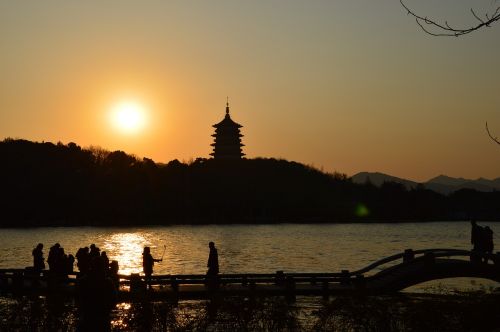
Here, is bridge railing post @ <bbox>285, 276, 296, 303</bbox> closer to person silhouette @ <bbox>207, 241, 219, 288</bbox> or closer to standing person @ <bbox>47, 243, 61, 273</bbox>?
person silhouette @ <bbox>207, 241, 219, 288</bbox>

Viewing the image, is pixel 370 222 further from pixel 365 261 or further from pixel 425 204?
pixel 365 261

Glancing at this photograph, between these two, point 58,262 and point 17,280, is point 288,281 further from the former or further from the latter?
point 17,280

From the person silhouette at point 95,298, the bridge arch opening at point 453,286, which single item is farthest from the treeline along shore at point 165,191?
the person silhouette at point 95,298

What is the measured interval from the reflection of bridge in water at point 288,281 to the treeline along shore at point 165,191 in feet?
366

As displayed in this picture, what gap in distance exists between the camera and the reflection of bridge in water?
77.8 ft

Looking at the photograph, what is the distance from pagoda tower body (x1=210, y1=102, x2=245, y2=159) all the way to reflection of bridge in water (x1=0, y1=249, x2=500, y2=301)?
13307cm

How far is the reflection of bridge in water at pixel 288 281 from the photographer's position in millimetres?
23719

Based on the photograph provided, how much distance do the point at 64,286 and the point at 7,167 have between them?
399ft

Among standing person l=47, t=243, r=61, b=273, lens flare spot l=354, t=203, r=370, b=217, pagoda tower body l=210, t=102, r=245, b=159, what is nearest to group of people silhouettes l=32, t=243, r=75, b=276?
standing person l=47, t=243, r=61, b=273

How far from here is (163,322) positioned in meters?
13.9

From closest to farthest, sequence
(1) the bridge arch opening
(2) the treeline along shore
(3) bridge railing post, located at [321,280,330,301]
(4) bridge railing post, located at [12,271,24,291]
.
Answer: (3) bridge railing post, located at [321,280,330,301] < (4) bridge railing post, located at [12,271,24,291] < (1) the bridge arch opening < (2) the treeline along shore

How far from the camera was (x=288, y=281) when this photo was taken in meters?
24.4

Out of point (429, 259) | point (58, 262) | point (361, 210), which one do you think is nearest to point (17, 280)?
point (58, 262)

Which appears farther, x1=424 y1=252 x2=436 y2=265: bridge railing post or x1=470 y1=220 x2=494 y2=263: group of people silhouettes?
x1=470 y1=220 x2=494 y2=263: group of people silhouettes
